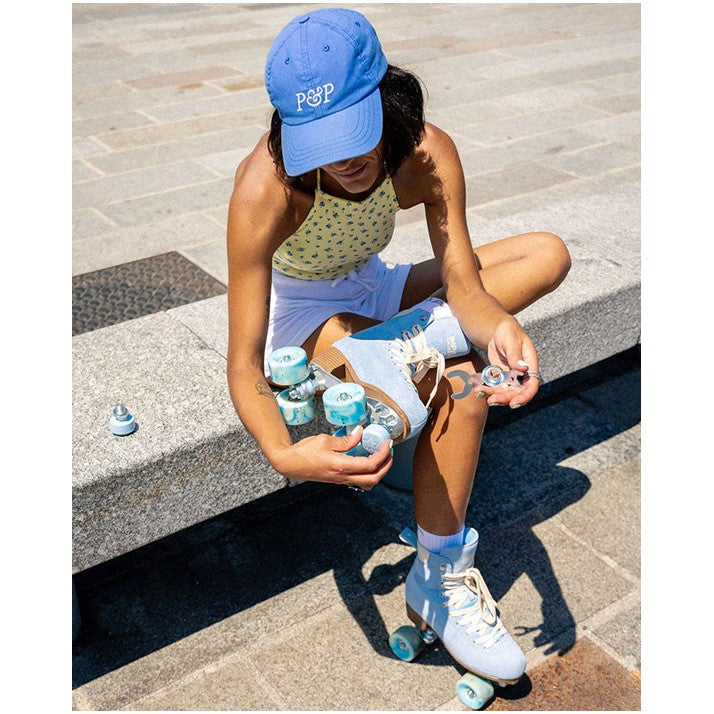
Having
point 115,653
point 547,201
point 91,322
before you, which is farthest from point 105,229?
point 115,653

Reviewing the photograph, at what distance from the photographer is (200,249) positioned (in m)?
4.59

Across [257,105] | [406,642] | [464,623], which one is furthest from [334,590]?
[257,105]

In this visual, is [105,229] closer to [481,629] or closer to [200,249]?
[200,249]

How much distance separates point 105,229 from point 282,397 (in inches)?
105

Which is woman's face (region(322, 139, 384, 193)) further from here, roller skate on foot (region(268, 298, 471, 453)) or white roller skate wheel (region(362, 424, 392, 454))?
white roller skate wheel (region(362, 424, 392, 454))

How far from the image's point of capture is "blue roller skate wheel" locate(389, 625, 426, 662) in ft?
8.89

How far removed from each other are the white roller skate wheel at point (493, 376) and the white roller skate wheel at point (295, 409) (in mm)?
456

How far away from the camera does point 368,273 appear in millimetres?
2855

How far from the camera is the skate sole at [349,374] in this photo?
2.42 meters

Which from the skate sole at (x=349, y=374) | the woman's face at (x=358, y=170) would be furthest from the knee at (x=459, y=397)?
the woman's face at (x=358, y=170)

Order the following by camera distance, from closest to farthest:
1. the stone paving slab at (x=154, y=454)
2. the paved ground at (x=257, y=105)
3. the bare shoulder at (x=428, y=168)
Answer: the stone paving slab at (x=154, y=454)
the bare shoulder at (x=428, y=168)
the paved ground at (x=257, y=105)

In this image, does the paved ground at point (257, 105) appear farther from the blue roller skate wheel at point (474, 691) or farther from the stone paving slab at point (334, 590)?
the blue roller skate wheel at point (474, 691)

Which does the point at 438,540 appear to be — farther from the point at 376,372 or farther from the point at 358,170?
the point at 358,170

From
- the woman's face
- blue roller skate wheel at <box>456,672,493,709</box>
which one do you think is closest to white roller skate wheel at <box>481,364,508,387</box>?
the woman's face
